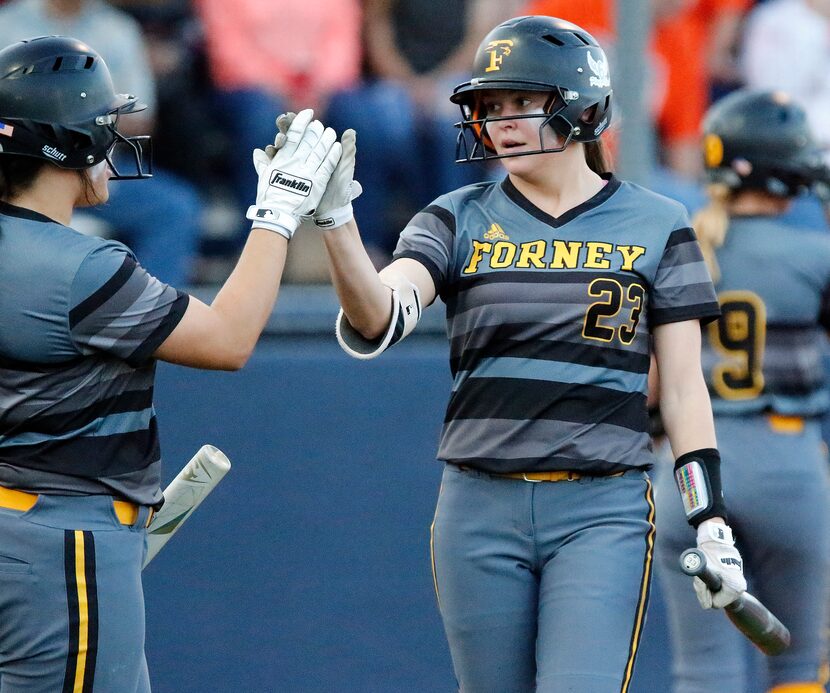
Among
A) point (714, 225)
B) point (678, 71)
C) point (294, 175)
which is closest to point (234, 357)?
point (294, 175)

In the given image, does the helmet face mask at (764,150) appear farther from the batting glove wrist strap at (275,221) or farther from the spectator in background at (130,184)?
the spectator in background at (130,184)

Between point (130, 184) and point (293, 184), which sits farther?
point (130, 184)

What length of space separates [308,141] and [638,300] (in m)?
0.83

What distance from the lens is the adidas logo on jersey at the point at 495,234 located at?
3.19m

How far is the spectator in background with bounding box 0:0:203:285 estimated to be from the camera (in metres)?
5.33

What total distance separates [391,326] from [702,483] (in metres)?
0.81

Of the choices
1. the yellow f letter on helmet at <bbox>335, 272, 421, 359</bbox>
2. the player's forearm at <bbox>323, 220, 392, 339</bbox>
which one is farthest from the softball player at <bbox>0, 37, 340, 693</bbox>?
the yellow f letter on helmet at <bbox>335, 272, 421, 359</bbox>

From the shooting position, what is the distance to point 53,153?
2777 millimetres

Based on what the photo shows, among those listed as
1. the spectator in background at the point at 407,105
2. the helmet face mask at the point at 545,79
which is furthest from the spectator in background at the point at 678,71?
the helmet face mask at the point at 545,79

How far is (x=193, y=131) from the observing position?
5.74 metres

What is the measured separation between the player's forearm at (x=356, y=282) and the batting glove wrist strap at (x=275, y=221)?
0.09m

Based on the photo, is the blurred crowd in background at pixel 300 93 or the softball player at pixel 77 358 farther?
the blurred crowd in background at pixel 300 93

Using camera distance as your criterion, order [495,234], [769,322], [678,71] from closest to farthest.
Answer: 1. [495,234]
2. [769,322]
3. [678,71]

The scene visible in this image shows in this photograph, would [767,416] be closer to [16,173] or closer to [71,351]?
[71,351]
